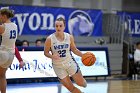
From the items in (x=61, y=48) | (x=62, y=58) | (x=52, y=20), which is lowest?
(x=62, y=58)

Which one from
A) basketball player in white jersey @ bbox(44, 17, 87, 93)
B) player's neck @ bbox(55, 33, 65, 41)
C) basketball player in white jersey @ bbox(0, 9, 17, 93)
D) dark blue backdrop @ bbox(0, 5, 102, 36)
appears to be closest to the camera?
basketball player in white jersey @ bbox(0, 9, 17, 93)

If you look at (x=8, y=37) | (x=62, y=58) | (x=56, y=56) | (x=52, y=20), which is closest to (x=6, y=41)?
(x=8, y=37)

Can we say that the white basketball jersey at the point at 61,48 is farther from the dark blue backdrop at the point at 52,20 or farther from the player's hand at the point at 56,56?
the dark blue backdrop at the point at 52,20

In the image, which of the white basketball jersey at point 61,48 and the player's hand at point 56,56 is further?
the white basketball jersey at point 61,48

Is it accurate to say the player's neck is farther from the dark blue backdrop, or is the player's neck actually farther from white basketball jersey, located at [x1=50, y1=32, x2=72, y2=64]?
the dark blue backdrop

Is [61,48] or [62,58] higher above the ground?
[61,48]

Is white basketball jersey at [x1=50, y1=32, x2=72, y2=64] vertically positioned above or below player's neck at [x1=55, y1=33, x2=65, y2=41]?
below

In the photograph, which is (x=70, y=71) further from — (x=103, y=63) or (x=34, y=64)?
(x=103, y=63)

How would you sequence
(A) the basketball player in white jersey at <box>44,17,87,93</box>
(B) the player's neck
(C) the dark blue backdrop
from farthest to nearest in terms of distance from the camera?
(C) the dark blue backdrop < (B) the player's neck < (A) the basketball player in white jersey at <box>44,17,87,93</box>

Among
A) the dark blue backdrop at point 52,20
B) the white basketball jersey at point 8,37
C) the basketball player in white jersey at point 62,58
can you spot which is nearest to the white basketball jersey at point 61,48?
the basketball player in white jersey at point 62,58

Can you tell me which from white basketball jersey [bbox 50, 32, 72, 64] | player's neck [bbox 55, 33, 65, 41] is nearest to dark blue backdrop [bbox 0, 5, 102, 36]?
player's neck [bbox 55, 33, 65, 41]

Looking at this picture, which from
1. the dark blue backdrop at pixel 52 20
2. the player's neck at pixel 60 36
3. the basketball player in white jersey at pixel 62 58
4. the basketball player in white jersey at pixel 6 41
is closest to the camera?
the basketball player in white jersey at pixel 6 41

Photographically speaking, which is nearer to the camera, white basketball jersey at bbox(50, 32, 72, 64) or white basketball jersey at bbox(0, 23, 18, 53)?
white basketball jersey at bbox(0, 23, 18, 53)

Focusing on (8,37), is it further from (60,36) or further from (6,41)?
(60,36)
